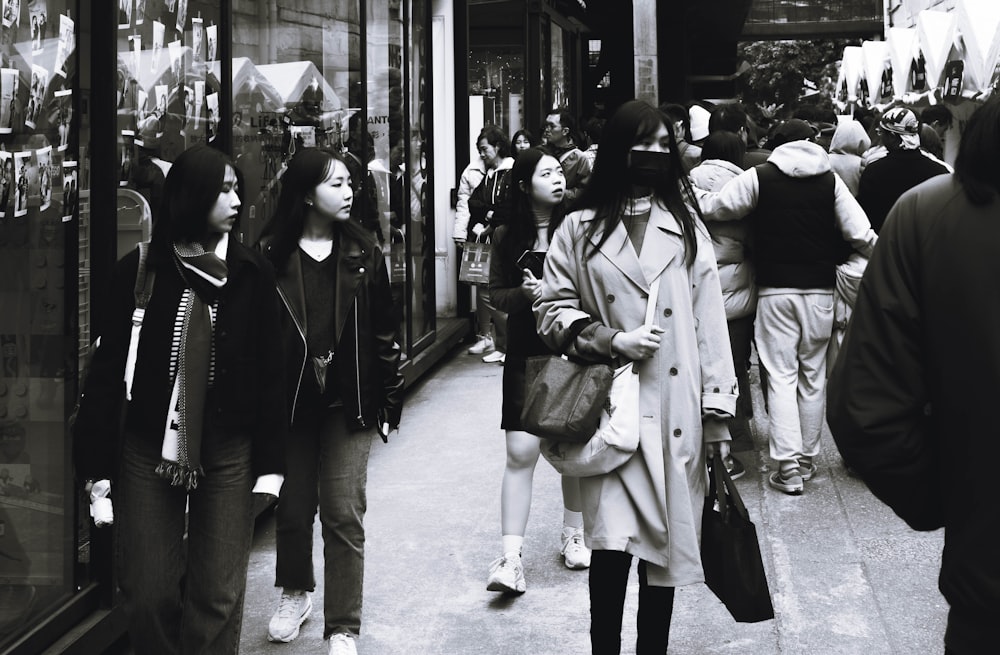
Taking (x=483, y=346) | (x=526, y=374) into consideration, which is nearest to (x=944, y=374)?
(x=526, y=374)

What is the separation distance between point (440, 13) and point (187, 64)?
255 inches

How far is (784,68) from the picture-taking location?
60.5 m

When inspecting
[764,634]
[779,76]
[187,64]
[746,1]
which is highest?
[779,76]

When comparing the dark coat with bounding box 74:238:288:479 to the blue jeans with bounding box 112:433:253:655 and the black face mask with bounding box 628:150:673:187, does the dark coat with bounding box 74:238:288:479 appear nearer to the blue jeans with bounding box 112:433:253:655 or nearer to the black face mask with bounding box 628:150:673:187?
the blue jeans with bounding box 112:433:253:655

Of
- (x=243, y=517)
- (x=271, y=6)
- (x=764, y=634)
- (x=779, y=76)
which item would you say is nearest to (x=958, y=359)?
(x=243, y=517)

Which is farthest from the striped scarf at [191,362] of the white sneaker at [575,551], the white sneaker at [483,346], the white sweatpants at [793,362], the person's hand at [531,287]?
the white sneaker at [483,346]

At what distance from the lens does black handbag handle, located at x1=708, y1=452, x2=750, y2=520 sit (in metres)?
4.02

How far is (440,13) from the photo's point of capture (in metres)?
11.8

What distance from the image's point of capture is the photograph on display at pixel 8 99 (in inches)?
160

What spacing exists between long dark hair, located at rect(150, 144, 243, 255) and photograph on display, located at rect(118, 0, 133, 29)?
1.36 m

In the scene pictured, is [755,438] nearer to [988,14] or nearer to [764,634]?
[764,634]

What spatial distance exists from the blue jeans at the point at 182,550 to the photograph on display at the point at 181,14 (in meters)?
2.30

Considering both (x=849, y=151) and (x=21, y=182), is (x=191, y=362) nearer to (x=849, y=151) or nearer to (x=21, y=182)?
(x=21, y=182)

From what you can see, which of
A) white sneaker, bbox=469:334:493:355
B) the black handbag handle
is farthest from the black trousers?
white sneaker, bbox=469:334:493:355
